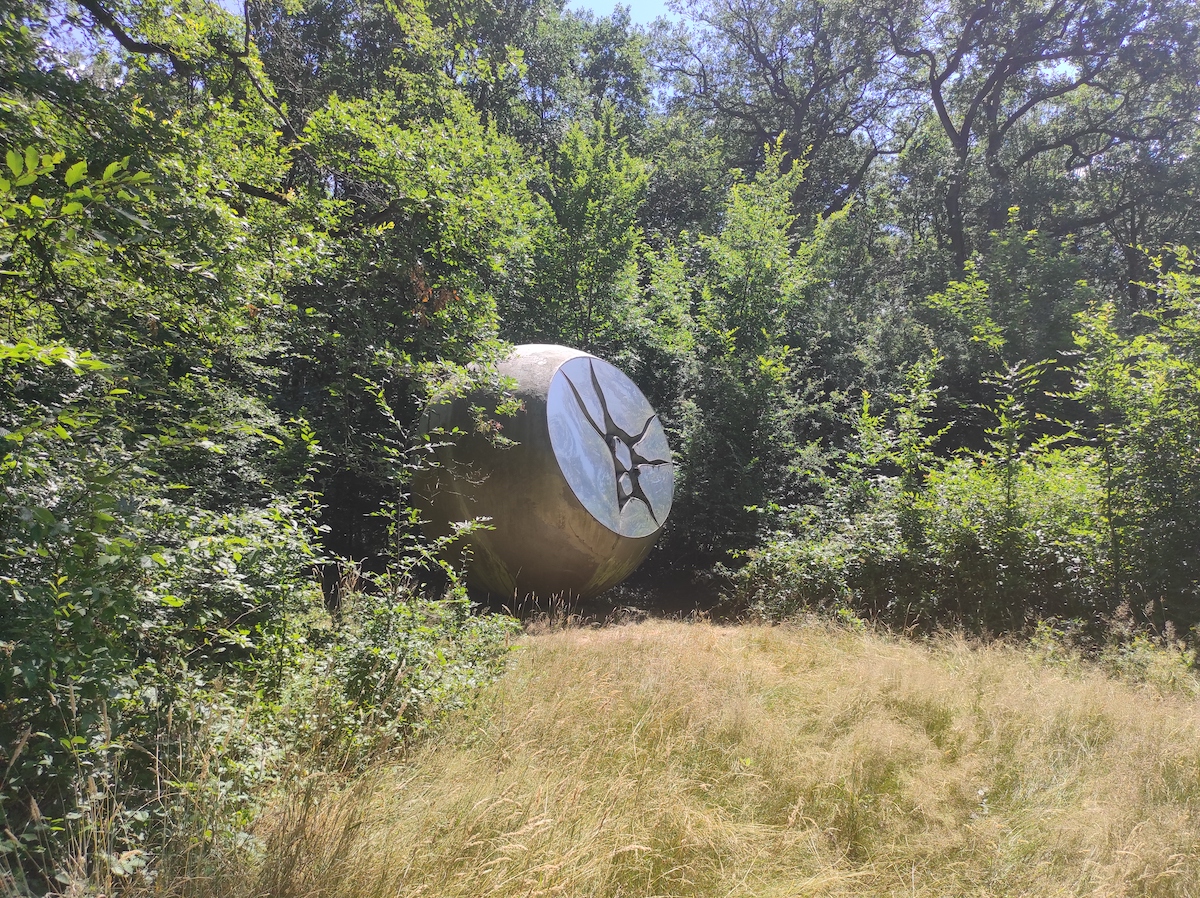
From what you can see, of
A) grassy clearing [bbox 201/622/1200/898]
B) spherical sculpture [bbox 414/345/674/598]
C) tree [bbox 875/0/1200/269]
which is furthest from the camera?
tree [bbox 875/0/1200/269]

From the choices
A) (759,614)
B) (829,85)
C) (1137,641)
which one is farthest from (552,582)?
(829,85)

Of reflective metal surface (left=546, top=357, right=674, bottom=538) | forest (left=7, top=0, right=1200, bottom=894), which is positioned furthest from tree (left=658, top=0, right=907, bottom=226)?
reflective metal surface (left=546, top=357, right=674, bottom=538)

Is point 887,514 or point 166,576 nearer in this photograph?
point 166,576

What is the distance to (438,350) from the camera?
6.62 m

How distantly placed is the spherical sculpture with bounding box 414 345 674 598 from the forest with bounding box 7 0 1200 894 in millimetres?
371

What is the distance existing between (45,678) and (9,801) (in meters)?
0.37

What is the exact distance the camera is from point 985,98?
1770 centimetres

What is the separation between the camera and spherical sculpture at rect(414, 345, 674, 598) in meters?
6.34

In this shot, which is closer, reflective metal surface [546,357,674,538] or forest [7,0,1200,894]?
forest [7,0,1200,894]

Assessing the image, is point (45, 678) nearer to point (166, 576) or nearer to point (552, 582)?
point (166, 576)

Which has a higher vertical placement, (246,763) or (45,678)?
(45,678)

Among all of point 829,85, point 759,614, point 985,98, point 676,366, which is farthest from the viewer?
point 829,85

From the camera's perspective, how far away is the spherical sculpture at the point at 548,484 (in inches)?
250

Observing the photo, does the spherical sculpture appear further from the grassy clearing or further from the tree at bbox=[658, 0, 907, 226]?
the tree at bbox=[658, 0, 907, 226]
